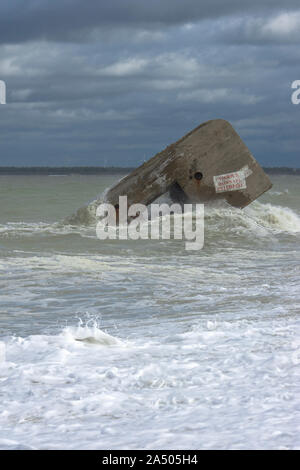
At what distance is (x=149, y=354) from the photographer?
12.2 ft

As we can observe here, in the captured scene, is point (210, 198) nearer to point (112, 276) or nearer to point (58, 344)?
point (112, 276)

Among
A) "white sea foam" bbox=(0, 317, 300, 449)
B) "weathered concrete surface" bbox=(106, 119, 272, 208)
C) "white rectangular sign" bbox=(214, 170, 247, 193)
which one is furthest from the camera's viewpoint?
"white rectangular sign" bbox=(214, 170, 247, 193)

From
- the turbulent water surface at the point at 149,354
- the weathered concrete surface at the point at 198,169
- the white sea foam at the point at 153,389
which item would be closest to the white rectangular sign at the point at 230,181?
the weathered concrete surface at the point at 198,169

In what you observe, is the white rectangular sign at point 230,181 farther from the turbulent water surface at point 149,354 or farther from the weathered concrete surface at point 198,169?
the turbulent water surface at point 149,354

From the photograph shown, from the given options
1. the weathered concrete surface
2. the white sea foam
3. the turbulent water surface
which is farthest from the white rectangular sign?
the white sea foam

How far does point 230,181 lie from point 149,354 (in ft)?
22.0

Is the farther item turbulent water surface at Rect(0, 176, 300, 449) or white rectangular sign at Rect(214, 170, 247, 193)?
white rectangular sign at Rect(214, 170, 247, 193)

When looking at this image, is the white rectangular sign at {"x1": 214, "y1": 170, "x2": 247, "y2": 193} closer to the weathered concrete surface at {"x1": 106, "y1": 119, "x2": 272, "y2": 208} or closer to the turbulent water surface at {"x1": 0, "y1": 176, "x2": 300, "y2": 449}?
the weathered concrete surface at {"x1": 106, "y1": 119, "x2": 272, "y2": 208}

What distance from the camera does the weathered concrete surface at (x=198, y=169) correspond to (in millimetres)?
9867

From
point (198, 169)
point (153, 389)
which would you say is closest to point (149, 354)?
point (153, 389)

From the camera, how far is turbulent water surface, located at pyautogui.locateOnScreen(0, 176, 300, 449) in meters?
2.64

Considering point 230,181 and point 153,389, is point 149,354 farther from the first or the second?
Result: point 230,181

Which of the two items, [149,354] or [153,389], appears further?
[149,354]

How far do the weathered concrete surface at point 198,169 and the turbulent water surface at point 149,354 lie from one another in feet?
7.44
